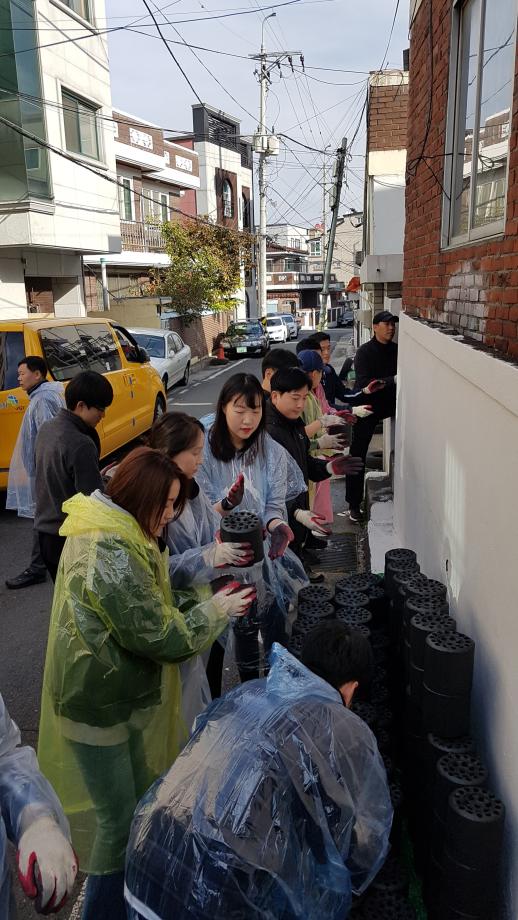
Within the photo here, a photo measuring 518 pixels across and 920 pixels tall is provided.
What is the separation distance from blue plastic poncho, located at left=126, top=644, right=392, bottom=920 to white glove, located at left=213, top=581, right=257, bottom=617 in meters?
0.66

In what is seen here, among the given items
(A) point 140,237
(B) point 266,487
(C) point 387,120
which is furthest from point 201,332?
(B) point 266,487

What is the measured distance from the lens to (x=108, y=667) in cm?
201

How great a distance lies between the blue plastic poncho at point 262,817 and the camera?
4.32 ft

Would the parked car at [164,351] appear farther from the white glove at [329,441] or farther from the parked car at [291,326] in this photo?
the parked car at [291,326]

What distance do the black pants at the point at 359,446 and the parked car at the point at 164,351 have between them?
360 inches

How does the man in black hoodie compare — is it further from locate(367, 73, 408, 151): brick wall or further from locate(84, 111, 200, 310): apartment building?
locate(84, 111, 200, 310): apartment building

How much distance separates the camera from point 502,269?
2436mm

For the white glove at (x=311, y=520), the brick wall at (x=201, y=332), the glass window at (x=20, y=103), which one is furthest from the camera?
the brick wall at (x=201, y=332)

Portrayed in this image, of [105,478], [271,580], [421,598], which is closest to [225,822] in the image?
[421,598]

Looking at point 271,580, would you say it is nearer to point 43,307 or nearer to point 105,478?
point 105,478

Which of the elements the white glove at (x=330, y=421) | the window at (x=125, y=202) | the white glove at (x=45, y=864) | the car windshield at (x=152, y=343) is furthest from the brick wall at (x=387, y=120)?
the window at (x=125, y=202)

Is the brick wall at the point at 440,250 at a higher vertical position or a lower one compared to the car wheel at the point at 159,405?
higher

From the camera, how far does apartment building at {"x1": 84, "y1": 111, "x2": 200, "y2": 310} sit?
2147 centimetres

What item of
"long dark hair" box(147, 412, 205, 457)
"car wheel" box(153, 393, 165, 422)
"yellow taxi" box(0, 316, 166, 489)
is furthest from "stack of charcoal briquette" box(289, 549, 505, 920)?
"car wheel" box(153, 393, 165, 422)
